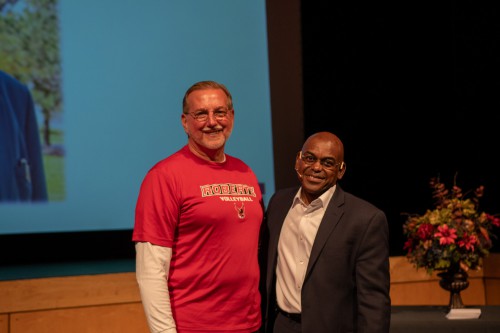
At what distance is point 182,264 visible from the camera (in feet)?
8.03

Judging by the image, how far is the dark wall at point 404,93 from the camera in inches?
213

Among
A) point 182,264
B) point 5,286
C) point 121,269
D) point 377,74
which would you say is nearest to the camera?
point 182,264

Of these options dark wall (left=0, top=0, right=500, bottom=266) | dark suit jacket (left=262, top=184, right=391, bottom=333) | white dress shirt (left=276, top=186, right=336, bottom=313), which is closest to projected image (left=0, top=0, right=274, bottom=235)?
dark wall (left=0, top=0, right=500, bottom=266)

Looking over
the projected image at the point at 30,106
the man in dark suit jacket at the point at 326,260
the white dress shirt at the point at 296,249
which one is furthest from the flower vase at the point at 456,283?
the projected image at the point at 30,106

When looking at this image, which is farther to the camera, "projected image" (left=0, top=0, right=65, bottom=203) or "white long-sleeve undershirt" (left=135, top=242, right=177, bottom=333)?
"projected image" (left=0, top=0, right=65, bottom=203)

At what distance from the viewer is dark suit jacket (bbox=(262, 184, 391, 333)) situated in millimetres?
2496

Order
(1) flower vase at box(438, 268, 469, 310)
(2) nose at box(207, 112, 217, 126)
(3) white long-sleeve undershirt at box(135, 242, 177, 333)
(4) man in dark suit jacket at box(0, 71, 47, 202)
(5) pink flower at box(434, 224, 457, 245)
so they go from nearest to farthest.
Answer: (3) white long-sleeve undershirt at box(135, 242, 177, 333)
(2) nose at box(207, 112, 217, 126)
(5) pink flower at box(434, 224, 457, 245)
(1) flower vase at box(438, 268, 469, 310)
(4) man in dark suit jacket at box(0, 71, 47, 202)

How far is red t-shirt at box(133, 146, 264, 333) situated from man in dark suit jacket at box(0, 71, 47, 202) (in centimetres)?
231

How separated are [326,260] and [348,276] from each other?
100 millimetres

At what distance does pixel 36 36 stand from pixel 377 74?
2593 millimetres

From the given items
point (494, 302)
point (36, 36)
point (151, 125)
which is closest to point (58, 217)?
point (151, 125)

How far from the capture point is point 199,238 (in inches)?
96.3

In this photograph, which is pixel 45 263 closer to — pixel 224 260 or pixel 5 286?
pixel 5 286

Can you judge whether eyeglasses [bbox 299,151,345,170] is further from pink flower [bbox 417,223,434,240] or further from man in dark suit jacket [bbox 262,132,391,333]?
pink flower [bbox 417,223,434,240]
